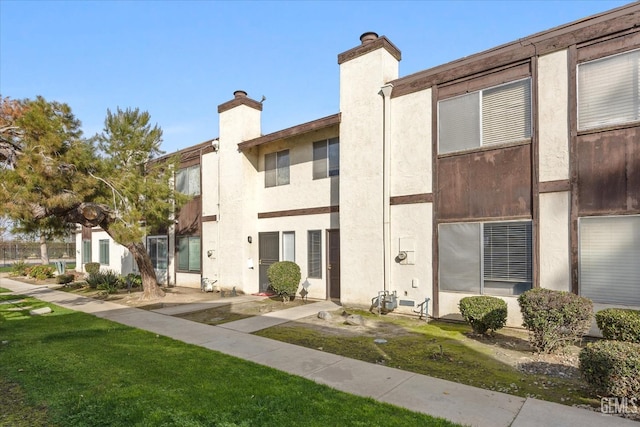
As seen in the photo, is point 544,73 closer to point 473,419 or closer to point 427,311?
point 427,311

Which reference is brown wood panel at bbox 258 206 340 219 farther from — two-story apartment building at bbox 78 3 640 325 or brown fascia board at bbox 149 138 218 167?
brown fascia board at bbox 149 138 218 167

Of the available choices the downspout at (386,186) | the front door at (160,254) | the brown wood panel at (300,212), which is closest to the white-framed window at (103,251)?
the front door at (160,254)

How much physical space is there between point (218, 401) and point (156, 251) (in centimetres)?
1571

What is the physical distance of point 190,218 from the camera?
1669 cm

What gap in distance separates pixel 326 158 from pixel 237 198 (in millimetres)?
4209

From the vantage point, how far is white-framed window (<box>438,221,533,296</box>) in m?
8.07

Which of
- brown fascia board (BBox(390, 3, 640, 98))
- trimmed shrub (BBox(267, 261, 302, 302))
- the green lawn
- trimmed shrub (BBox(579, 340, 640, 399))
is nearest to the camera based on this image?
the green lawn

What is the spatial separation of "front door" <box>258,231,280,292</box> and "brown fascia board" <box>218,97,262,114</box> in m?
5.23

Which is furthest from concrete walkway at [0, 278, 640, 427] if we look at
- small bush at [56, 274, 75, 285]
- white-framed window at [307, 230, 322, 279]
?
small bush at [56, 274, 75, 285]

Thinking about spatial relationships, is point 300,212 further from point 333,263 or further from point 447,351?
point 447,351

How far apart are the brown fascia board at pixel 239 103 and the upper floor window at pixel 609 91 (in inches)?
426

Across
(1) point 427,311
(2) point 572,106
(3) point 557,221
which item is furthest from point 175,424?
(2) point 572,106

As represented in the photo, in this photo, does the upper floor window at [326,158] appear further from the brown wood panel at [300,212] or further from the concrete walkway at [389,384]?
the concrete walkway at [389,384]

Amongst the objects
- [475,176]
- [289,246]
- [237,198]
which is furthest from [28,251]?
[475,176]
